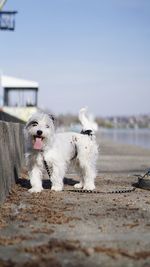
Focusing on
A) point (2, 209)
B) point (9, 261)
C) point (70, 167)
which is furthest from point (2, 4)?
point (9, 261)

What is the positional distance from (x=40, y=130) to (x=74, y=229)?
11.5ft

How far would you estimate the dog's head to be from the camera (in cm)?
973

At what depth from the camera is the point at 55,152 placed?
10.1 metres

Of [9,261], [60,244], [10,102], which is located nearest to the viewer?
[9,261]

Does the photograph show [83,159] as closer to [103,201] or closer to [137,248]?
[103,201]

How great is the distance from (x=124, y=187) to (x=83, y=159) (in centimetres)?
130

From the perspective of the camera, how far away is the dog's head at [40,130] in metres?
9.73

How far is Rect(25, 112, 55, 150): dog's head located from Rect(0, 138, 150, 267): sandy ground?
91 cm

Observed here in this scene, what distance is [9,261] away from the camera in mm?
4852

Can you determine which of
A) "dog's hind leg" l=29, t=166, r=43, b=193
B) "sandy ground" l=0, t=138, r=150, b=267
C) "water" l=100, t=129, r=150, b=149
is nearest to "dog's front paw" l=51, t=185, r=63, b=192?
"sandy ground" l=0, t=138, r=150, b=267

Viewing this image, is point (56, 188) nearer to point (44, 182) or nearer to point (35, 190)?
point (35, 190)

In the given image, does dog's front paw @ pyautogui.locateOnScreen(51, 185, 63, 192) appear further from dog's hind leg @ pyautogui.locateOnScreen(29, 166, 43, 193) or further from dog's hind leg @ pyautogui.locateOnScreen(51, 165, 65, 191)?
dog's hind leg @ pyautogui.locateOnScreen(29, 166, 43, 193)

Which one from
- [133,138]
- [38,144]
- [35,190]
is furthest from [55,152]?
[133,138]

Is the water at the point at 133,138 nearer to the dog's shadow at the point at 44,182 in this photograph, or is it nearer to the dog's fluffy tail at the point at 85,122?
the dog's shadow at the point at 44,182
